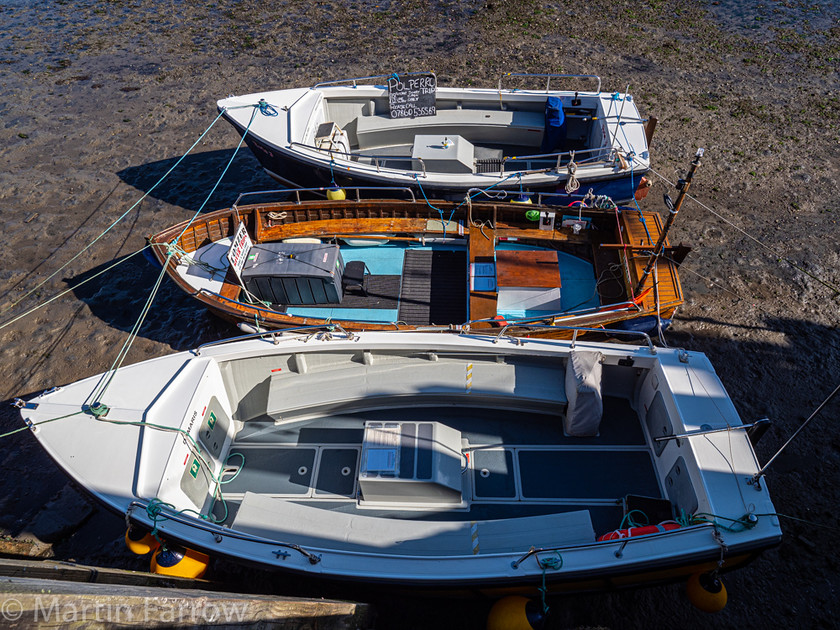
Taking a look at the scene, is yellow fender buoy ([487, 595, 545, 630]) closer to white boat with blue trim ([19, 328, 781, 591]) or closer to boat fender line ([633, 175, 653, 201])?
white boat with blue trim ([19, 328, 781, 591])

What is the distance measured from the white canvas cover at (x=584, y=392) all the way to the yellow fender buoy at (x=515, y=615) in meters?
2.70

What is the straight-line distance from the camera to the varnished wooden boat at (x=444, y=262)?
9.70 m

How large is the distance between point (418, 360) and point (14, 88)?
2352 centimetres

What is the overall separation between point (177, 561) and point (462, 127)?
39.4 feet

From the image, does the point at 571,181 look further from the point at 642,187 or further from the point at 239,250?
the point at 239,250

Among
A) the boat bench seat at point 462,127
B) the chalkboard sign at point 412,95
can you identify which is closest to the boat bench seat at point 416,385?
the boat bench seat at point 462,127

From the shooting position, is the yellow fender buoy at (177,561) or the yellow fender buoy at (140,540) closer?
the yellow fender buoy at (177,561)

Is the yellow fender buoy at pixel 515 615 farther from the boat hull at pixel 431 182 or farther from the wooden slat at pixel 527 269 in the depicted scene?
the boat hull at pixel 431 182

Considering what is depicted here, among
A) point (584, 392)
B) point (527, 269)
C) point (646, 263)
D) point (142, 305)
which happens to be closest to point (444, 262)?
point (527, 269)

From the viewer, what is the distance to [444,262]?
37.4ft

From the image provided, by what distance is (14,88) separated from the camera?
21.5 meters

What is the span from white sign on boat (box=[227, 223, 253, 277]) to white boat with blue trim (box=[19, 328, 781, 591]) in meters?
2.43

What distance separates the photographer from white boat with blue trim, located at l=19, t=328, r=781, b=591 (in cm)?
610

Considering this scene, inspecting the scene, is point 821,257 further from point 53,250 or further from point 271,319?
point 53,250
